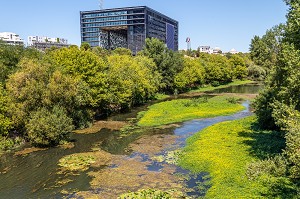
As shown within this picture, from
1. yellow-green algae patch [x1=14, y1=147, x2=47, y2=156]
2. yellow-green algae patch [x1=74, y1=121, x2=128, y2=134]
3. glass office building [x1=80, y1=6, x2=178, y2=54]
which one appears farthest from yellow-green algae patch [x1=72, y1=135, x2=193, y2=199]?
glass office building [x1=80, y1=6, x2=178, y2=54]

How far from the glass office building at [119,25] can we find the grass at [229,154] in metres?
142

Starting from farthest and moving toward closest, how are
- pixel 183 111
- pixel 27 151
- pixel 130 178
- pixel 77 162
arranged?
1. pixel 183 111
2. pixel 27 151
3. pixel 77 162
4. pixel 130 178

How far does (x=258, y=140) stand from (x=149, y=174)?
1635cm

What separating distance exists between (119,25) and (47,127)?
6099 inches

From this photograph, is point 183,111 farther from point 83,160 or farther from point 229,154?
point 83,160

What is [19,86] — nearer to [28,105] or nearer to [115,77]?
[28,105]

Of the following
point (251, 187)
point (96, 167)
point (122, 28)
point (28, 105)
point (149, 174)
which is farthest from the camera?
point (122, 28)

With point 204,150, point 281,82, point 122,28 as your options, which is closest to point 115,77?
point 204,150

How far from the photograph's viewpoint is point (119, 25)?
18612 cm

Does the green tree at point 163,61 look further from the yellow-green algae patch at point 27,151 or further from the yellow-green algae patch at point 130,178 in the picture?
the yellow-green algae patch at point 130,178

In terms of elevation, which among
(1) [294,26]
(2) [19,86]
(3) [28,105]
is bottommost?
(3) [28,105]

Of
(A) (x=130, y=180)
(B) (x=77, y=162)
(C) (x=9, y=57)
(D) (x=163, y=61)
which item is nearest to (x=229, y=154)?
(A) (x=130, y=180)

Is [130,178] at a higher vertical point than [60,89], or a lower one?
lower

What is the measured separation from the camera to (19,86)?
4266 cm
